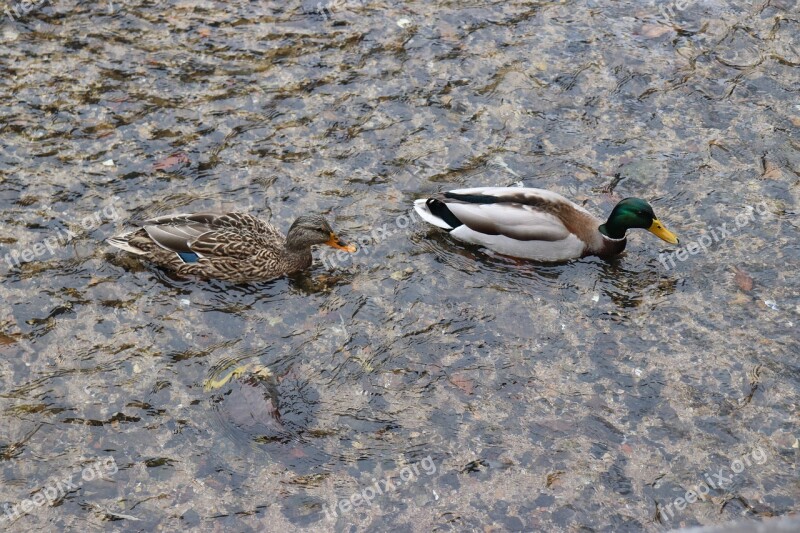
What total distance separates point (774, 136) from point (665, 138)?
3.40 ft

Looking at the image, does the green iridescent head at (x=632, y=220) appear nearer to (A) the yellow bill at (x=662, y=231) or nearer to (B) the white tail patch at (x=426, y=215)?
→ (A) the yellow bill at (x=662, y=231)

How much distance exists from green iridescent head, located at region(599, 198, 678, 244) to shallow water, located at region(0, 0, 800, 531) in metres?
0.29

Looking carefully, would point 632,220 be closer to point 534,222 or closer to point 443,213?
point 534,222

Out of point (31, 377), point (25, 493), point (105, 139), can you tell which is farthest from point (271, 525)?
point (105, 139)

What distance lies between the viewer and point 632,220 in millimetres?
7430

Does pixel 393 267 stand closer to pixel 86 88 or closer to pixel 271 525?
pixel 271 525

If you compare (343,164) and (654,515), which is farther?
(343,164)

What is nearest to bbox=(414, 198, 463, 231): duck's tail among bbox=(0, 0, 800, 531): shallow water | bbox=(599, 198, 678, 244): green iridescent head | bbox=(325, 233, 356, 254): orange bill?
bbox=(0, 0, 800, 531): shallow water

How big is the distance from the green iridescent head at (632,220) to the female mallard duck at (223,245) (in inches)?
84.0

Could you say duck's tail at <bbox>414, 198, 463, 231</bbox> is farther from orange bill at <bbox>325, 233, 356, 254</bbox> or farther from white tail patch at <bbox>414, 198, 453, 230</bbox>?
orange bill at <bbox>325, 233, 356, 254</bbox>

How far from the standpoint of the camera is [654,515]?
19.4 ft

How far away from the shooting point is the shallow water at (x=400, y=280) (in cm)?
→ 607

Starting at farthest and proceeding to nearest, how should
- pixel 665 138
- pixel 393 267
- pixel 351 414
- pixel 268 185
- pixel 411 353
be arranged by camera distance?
pixel 665 138 → pixel 268 185 → pixel 393 267 → pixel 411 353 → pixel 351 414

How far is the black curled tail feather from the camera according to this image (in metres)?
7.60
